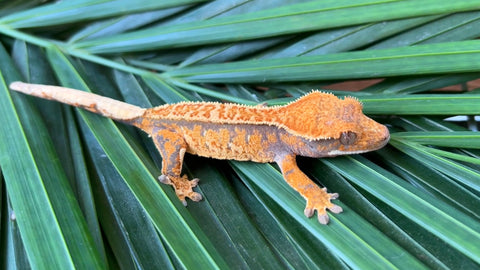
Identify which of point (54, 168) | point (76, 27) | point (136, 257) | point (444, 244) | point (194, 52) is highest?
point (76, 27)

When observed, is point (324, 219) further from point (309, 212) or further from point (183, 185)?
point (183, 185)

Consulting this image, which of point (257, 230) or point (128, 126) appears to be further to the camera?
point (128, 126)

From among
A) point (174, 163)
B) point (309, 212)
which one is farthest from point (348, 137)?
point (174, 163)

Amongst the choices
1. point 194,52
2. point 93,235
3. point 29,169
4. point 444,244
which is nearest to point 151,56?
point 194,52

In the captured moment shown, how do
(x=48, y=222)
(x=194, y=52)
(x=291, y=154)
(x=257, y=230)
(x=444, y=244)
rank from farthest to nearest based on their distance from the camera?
(x=194, y=52), (x=291, y=154), (x=257, y=230), (x=48, y=222), (x=444, y=244)

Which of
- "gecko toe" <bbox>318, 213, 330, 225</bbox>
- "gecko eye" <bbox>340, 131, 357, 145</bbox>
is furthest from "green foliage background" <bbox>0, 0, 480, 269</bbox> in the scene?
"gecko eye" <bbox>340, 131, 357, 145</bbox>

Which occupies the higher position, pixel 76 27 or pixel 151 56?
pixel 76 27

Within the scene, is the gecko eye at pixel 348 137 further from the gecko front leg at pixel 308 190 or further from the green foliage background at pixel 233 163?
the gecko front leg at pixel 308 190

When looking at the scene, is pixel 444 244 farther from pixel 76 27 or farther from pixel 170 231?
pixel 76 27

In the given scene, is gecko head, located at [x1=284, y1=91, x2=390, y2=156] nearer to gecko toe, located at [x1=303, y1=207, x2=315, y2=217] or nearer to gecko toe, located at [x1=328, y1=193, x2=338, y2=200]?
gecko toe, located at [x1=328, y1=193, x2=338, y2=200]
